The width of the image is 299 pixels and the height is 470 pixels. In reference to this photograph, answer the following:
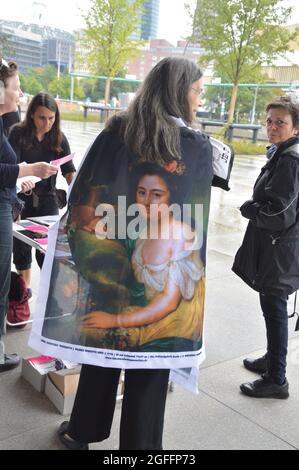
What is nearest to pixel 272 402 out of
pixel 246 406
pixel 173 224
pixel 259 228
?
pixel 246 406

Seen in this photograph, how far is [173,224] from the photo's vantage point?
64.2 inches

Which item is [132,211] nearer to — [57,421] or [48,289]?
[48,289]

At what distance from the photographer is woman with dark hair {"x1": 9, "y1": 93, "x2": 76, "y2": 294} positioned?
3357 millimetres

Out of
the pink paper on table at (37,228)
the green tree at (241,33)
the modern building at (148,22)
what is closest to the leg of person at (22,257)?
the pink paper on table at (37,228)

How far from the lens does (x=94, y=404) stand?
1866mm

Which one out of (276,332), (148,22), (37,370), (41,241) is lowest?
(37,370)

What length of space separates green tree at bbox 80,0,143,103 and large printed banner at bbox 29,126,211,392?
18114mm

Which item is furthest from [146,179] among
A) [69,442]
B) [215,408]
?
[215,408]

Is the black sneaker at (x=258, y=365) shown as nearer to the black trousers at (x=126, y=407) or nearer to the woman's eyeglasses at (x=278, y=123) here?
the black trousers at (x=126, y=407)

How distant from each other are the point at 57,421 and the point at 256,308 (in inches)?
83.7

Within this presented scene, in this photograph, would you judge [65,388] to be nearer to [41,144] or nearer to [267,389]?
[267,389]

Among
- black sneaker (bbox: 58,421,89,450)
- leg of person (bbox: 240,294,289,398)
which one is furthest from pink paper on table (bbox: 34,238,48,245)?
leg of person (bbox: 240,294,289,398)

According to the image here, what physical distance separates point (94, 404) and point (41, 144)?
2.14 m

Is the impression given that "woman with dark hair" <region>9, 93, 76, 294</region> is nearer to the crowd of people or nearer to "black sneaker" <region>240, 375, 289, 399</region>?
the crowd of people
